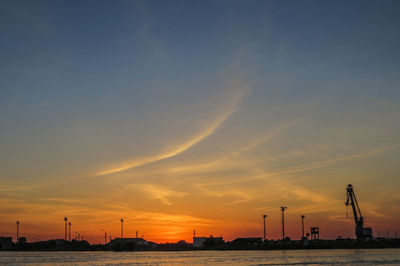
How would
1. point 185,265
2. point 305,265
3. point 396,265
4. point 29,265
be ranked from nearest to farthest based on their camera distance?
1. point 396,265
2. point 305,265
3. point 185,265
4. point 29,265

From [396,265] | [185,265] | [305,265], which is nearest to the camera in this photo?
[396,265]

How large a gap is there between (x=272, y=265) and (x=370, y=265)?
77.4 feet

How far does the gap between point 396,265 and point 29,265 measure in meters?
100

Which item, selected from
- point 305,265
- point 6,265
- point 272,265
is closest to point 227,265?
point 272,265

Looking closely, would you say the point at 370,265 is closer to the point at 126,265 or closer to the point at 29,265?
the point at 126,265

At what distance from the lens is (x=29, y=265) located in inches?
5915

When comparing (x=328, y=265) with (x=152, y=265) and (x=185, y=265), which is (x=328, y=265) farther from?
(x=152, y=265)

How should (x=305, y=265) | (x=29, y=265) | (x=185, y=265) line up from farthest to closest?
1. (x=29, y=265)
2. (x=185, y=265)
3. (x=305, y=265)

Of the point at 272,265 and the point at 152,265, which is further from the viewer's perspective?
the point at 152,265

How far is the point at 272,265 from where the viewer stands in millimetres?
130125

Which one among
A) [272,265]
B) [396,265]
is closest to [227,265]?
[272,265]

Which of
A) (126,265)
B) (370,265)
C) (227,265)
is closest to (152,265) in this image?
(126,265)

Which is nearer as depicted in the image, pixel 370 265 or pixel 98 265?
pixel 370 265

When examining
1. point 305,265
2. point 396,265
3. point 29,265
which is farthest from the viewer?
point 29,265
